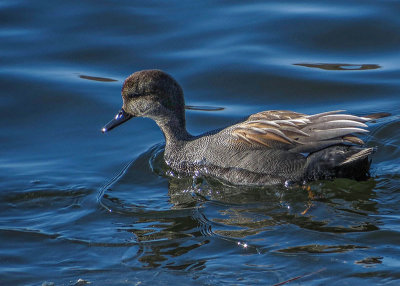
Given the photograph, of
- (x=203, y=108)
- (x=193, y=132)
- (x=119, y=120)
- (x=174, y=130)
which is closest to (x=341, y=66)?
(x=203, y=108)

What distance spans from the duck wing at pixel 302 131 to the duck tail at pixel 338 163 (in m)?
0.08

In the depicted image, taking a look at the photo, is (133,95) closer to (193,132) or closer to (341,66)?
(193,132)

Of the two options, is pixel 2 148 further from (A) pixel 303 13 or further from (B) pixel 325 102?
(A) pixel 303 13

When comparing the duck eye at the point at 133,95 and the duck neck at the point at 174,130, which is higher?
the duck eye at the point at 133,95

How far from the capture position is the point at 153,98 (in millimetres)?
8422

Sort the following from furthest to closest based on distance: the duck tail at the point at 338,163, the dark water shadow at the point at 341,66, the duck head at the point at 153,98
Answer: the dark water shadow at the point at 341,66
the duck head at the point at 153,98
the duck tail at the point at 338,163

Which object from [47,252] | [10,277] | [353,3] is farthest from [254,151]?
[353,3]

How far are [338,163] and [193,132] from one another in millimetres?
2562

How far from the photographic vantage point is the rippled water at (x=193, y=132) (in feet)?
19.6

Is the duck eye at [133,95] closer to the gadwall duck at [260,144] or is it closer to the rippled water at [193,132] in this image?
the gadwall duck at [260,144]

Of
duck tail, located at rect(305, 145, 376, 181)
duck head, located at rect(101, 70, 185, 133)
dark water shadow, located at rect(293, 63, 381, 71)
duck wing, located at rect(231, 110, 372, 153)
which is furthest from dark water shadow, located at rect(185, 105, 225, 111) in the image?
duck tail, located at rect(305, 145, 376, 181)

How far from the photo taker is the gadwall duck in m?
7.39

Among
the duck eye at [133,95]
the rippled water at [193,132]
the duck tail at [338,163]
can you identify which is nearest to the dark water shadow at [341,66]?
the rippled water at [193,132]

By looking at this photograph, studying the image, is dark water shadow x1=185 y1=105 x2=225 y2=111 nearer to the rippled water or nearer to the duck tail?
the rippled water
